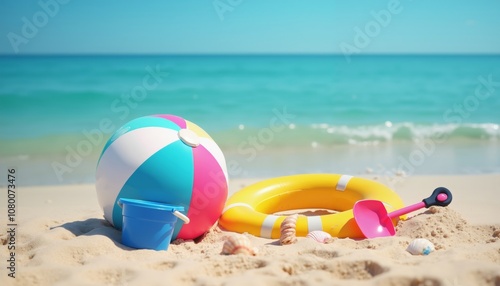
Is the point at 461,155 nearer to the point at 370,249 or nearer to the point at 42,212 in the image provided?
the point at 370,249

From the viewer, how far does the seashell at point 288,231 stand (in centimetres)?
478

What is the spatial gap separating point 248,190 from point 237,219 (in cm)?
74

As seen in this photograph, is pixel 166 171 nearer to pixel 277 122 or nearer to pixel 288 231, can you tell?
pixel 288 231

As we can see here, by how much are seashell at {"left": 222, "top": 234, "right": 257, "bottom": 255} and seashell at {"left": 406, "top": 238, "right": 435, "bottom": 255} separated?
47.7 inches

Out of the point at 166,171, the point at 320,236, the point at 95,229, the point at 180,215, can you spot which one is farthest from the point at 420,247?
the point at 95,229

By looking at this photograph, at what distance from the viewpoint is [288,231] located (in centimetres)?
483

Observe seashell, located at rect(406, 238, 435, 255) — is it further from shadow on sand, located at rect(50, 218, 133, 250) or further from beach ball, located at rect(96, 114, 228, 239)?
shadow on sand, located at rect(50, 218, 133, 250)

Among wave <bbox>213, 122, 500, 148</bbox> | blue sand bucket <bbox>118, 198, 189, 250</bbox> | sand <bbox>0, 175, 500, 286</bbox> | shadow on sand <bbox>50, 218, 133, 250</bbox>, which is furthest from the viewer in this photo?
wave <bbox>213, 122, 500, 148</bbox>

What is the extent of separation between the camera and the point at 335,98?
22.2 metres

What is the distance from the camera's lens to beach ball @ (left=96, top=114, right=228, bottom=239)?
4.52 metres

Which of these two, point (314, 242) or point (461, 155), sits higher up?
point (461, 155)

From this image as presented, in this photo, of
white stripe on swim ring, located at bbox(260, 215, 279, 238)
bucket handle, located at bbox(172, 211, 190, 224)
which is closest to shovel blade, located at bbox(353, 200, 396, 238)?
white stripe on swim ring, located at bbox(260, 215, 279, 238)

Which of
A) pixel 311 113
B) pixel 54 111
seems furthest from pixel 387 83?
pixel 54 111

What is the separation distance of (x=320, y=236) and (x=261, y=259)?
3.54 feet
